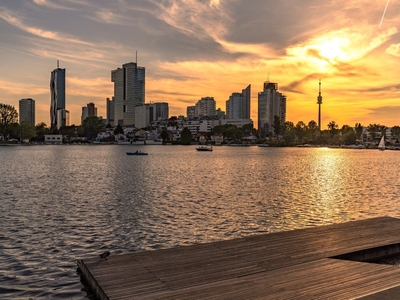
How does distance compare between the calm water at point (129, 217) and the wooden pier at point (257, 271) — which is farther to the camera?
the calm water at point (129, 217)

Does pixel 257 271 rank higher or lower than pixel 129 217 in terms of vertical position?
higher

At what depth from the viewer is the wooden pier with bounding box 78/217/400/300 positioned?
1099cm

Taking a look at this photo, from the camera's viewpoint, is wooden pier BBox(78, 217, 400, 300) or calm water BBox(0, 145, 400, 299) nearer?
wooden pier BBox(78, 217, 400, 300)

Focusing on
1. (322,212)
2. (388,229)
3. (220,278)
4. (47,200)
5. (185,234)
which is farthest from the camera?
(47,200)

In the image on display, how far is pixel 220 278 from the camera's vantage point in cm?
1251

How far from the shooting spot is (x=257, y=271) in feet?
43.3

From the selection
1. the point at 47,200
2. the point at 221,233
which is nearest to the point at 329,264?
the point at 221,233

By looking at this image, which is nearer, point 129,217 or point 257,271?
point 257,271

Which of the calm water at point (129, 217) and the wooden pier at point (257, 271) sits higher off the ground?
the wooden pier at point (257, 271)

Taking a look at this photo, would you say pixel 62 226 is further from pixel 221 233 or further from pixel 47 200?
pixel 47 200

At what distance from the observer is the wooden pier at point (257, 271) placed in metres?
11.0

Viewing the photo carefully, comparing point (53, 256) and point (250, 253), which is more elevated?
point (250, 253)

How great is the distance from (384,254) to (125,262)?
38.9 feet

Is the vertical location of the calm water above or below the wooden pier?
below
